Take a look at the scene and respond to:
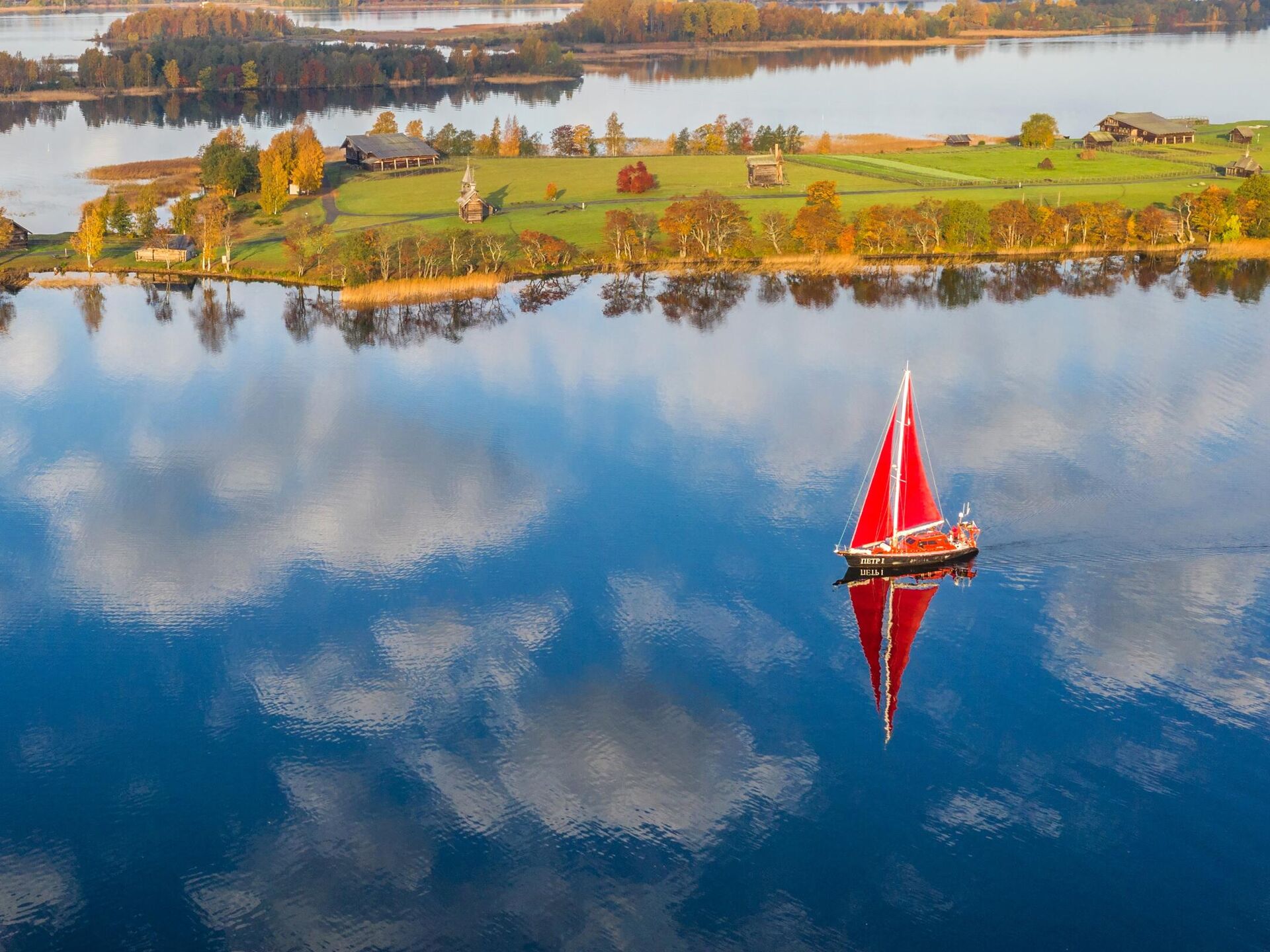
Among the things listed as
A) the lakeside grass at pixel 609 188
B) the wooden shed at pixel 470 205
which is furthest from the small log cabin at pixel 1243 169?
the wooden shed at pixel 470 205

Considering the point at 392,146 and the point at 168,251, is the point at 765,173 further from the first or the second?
the point at 168,251

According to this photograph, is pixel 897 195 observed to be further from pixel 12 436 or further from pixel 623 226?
pixel 12 436

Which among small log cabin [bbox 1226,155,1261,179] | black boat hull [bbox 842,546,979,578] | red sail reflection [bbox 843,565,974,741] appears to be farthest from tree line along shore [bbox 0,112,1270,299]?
red sail reflection [bbox 843,565,974,741]

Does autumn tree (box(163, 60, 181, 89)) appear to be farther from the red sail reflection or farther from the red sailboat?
the red sail reflection

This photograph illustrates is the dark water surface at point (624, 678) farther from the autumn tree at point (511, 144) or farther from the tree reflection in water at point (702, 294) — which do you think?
the autumn tree at point (511, 144)

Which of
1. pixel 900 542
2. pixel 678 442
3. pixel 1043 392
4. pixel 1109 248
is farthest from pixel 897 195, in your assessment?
pixel 900 542

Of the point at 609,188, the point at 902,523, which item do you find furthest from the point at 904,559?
the point at 609,188

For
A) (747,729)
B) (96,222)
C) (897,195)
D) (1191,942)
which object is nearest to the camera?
(1191,942)
